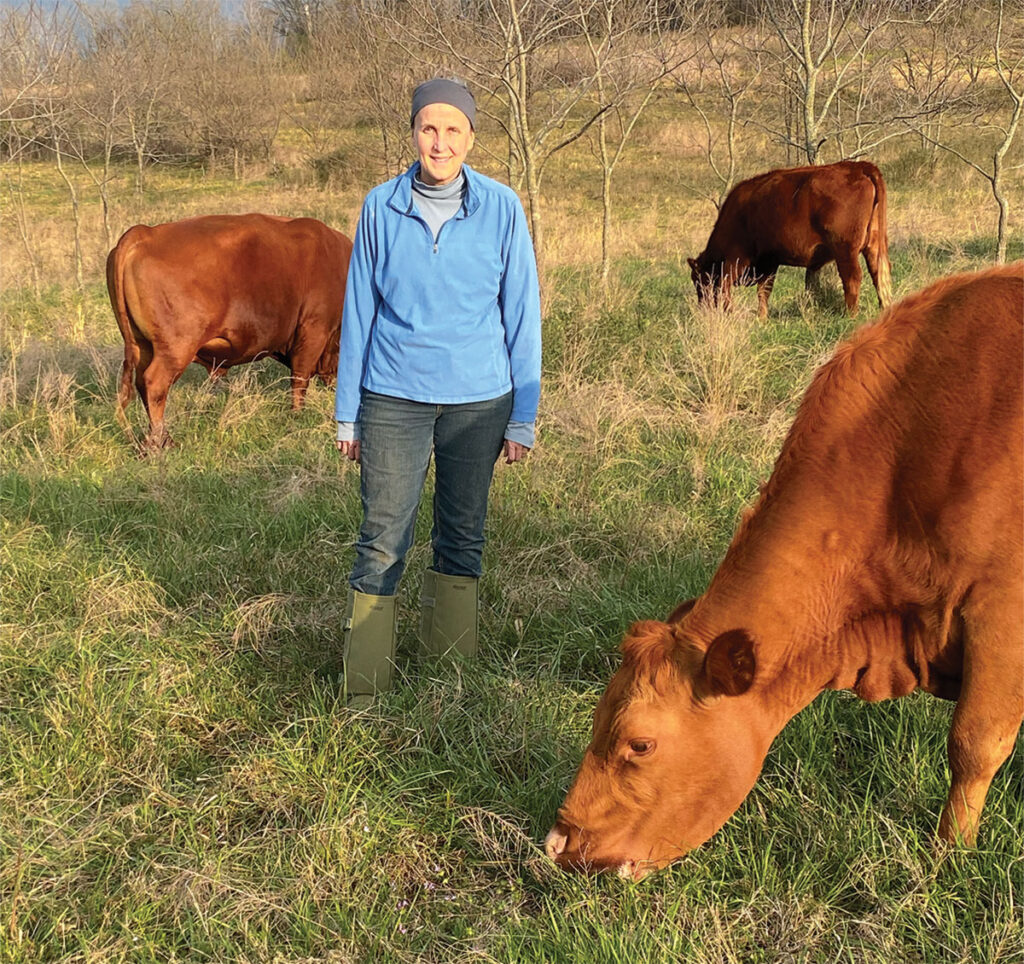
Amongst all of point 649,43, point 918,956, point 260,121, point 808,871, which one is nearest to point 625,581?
point 808,871

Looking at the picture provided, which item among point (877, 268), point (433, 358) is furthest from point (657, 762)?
point (877, 268)

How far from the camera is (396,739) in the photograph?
296 cm

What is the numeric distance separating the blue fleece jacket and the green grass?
109 cm

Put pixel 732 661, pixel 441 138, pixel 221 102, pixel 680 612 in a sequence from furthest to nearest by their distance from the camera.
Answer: pixel 221 102
pixel 441 138
pixel 680 612
pixel 732 661

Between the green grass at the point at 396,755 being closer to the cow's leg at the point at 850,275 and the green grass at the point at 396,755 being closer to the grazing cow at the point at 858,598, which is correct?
the grazing cow at the point at 858,598

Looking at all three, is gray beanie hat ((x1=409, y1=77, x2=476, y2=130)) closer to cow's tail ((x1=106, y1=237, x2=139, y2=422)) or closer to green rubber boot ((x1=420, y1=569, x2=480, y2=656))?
green rubber boot ((x1=420, y1=569, x2=480, y2=656))

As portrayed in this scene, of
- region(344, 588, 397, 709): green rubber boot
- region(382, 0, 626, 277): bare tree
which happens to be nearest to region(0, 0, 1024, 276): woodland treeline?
region(382, 0, 626, 277): bare tree

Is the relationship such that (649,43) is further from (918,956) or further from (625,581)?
(918,956)

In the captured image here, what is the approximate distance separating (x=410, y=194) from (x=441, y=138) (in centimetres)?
22

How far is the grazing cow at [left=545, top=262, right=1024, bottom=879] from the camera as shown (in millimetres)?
2041

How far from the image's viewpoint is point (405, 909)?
7.61 feet

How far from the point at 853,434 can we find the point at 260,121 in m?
36.7

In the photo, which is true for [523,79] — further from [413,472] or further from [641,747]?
[641,747]

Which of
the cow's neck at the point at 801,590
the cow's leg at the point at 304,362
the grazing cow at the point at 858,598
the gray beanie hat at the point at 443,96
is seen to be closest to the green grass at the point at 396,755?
the grazing cow at the point at 858,598
